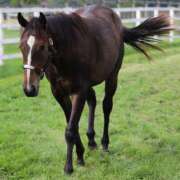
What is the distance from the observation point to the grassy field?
14.6 ft

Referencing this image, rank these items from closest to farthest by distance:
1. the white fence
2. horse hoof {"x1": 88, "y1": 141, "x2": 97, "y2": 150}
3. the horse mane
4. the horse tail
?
the horse mane < horse hoof {"x1": 88, "y1": 141, "x2": 97, "y2": 150} < the horse tail < the white fence

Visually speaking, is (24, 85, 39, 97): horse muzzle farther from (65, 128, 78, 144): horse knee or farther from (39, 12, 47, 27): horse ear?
(65, 128, 78, 144): horse knee

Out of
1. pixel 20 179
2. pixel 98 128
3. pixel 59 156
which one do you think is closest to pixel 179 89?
pixel 98 128

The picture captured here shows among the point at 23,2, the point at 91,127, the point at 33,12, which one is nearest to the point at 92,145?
the point at 91,127

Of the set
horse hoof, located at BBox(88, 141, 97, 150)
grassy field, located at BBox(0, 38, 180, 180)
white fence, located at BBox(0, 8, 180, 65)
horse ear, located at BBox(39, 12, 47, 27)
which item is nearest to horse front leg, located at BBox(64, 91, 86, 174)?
grassy field, located at BBox(0, 38, 180, 180)

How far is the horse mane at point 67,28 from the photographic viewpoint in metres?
4.04

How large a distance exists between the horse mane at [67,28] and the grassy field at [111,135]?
4.52 feet

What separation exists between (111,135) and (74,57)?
1.81 meters

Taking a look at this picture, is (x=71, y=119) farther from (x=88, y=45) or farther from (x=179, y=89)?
(x=179, y=89)

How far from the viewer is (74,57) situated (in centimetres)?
424

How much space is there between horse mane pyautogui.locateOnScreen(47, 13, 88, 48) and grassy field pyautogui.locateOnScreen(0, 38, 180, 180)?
1.38 m

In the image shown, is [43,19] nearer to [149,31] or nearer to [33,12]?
[149,31]

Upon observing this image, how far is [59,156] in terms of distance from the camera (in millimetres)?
4859

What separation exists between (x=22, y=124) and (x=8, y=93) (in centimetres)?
202
